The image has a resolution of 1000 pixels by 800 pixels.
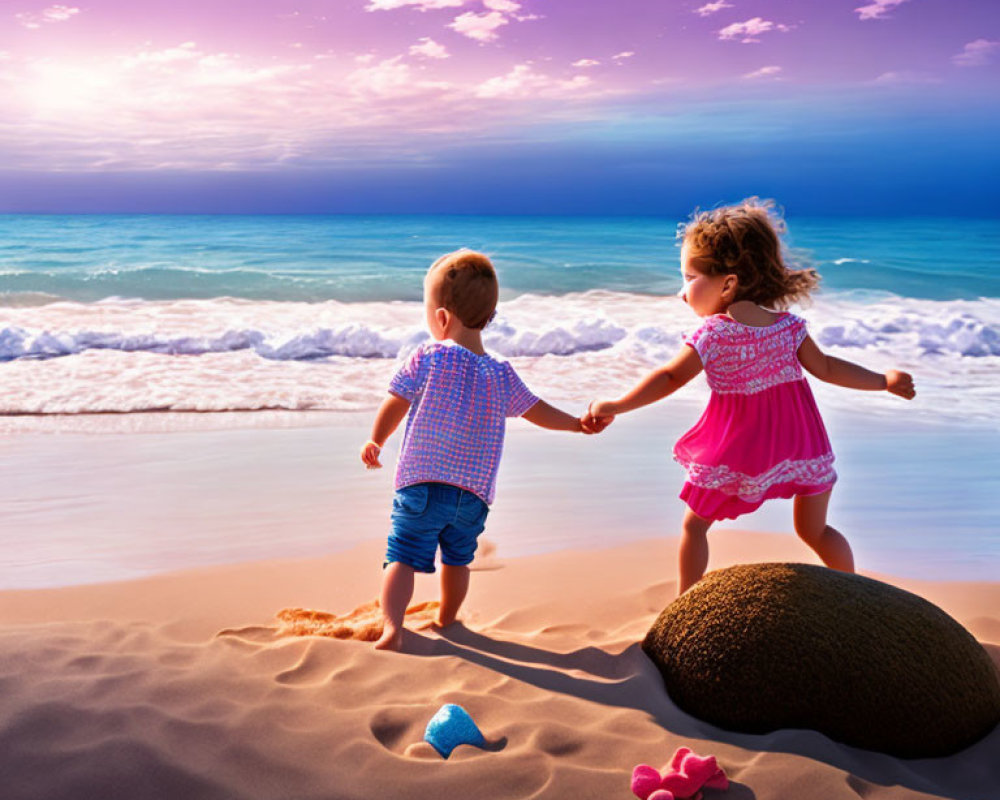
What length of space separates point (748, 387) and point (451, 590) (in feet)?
4.70

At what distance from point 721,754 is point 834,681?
0.44 meters

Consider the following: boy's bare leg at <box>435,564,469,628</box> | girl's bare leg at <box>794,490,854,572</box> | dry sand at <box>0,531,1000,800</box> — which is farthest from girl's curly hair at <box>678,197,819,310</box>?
boy's bare leg at <box>435,564,469,628</box>

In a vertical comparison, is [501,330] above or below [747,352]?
below

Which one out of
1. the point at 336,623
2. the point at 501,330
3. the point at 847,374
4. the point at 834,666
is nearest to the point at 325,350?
the point at 501,330

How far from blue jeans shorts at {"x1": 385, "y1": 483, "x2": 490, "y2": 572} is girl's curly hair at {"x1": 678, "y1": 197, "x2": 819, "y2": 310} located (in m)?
1.36

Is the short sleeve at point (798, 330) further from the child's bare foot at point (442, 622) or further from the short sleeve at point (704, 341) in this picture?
the child's bare foot at point (442, 622)

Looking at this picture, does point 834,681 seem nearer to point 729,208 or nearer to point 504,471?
point 729,208

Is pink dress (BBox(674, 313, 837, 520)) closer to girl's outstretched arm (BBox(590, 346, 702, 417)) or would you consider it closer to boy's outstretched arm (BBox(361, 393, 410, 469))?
girl's outstretched arm (BBox(590, 346, 702, 417))

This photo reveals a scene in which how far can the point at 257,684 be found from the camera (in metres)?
3.24

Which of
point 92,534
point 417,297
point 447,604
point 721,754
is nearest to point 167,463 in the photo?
point 92,534

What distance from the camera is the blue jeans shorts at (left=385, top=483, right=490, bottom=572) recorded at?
3.86 metres

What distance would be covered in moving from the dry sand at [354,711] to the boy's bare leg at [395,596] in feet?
0.34

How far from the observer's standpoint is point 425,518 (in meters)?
3.86

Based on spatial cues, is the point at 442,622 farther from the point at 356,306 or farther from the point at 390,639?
the point at 356,306
